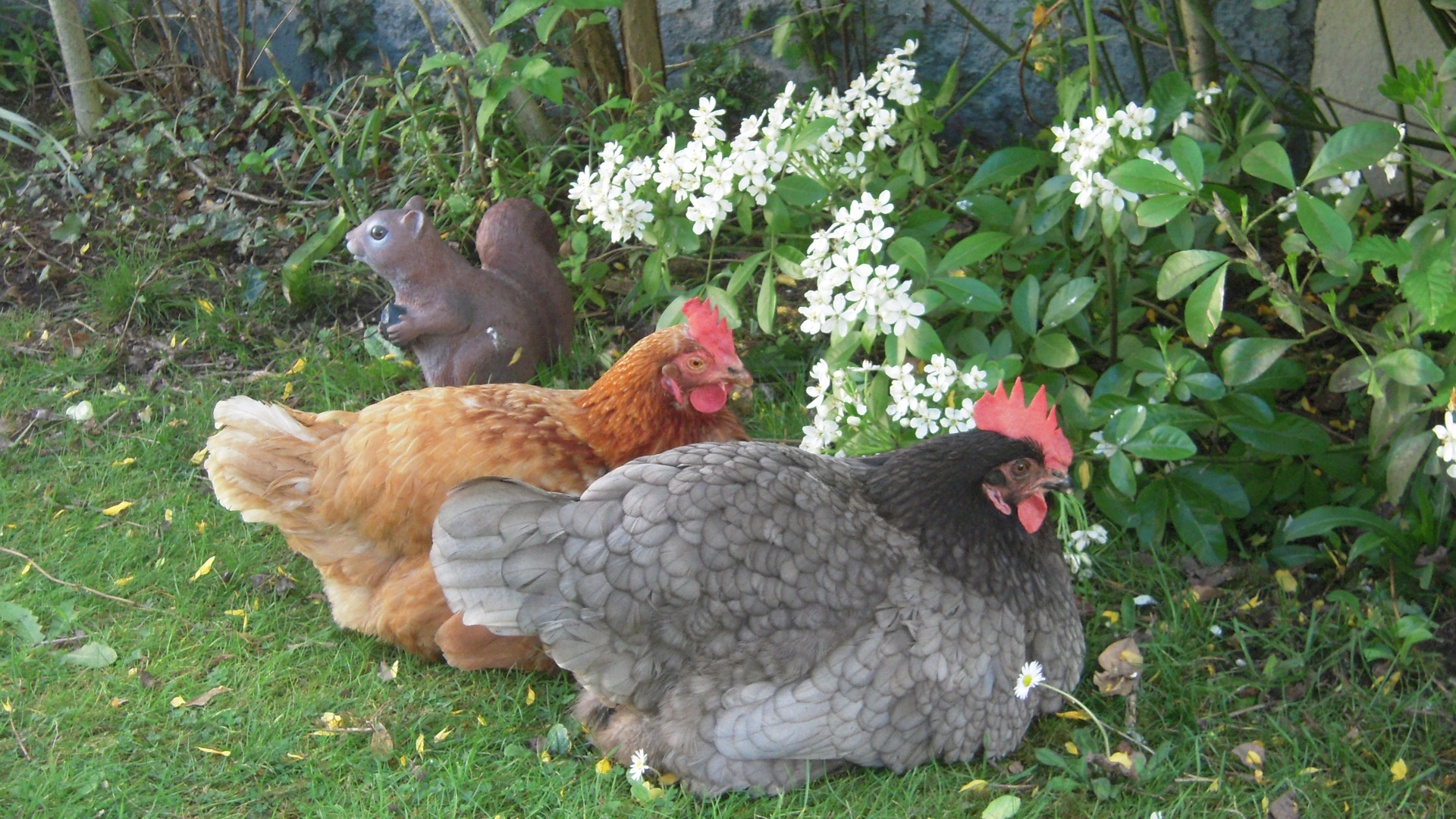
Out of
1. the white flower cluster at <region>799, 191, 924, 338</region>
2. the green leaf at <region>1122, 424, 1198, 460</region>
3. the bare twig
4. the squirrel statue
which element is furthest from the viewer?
the squirrel statue

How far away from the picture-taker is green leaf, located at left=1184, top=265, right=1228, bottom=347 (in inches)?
103

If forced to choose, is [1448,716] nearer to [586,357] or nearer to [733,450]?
[733,450]

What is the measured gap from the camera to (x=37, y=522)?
144 inches

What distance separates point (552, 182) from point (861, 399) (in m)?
2.21

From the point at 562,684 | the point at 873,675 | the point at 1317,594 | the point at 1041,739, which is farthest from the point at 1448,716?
the point at 562,684

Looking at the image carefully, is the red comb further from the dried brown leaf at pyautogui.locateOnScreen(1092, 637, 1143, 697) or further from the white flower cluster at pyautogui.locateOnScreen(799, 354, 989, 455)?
the dried brown leaf at pyautogui.locateOnScreen(1092, 637, 1143, 697)

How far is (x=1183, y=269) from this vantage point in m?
2.70

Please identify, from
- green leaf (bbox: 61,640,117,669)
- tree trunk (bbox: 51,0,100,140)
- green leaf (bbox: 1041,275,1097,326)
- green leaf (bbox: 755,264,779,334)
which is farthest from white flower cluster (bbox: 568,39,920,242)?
tree trunk (bbox: 51,0,100,140)

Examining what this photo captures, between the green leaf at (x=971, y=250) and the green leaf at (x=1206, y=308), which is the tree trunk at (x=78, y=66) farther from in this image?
the green leaf at (x=1206, y=308)

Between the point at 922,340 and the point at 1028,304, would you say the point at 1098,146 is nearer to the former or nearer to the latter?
the point at 1028,304

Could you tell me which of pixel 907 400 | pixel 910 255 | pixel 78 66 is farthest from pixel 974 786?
pixel 78 66

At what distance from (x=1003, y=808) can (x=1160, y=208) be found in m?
1.32

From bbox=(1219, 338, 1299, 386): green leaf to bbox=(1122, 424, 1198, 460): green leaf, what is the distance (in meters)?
0.25

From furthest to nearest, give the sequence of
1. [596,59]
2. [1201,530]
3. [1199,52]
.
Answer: [596,59] → [1199,52] → [1201,530]
